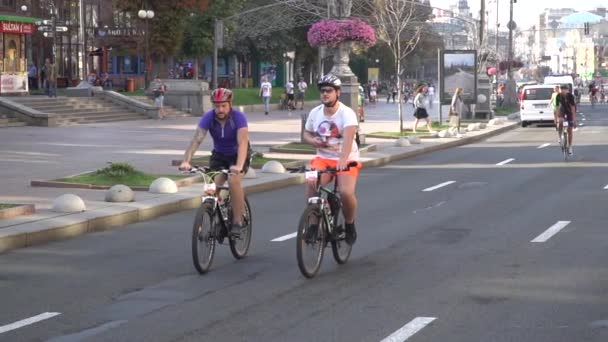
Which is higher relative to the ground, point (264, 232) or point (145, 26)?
point (145, 26)

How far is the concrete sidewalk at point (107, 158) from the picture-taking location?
1447 centimetres

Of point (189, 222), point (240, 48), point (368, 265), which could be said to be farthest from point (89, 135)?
point (240, 48)

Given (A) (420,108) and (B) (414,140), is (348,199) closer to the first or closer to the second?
(B) (414,140)

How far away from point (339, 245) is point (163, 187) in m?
7.04

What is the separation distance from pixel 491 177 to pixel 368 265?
11.8 m

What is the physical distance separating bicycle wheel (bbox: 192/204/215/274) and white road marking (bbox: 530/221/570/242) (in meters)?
4.25

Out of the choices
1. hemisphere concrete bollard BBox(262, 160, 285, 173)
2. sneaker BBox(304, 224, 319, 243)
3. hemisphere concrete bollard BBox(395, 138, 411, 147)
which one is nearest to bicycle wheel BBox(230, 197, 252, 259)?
sneaker BBox(304, 224, 319, 243)

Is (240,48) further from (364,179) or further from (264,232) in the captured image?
(264,232)

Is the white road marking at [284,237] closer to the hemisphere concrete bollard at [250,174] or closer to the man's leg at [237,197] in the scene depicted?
the man's leg at [237,197]

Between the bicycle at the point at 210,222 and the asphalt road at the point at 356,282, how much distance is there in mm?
221

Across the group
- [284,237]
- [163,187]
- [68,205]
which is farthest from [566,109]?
[68,205]

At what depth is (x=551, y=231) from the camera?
46.5ft

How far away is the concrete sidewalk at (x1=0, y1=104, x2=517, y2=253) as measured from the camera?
47.5 feet

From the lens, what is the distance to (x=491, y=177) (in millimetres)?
22938
